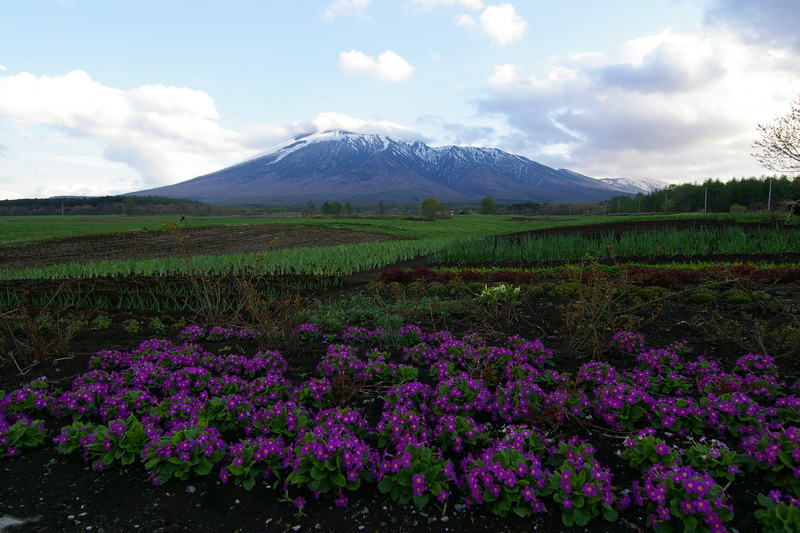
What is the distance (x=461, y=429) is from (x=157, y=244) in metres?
27.9

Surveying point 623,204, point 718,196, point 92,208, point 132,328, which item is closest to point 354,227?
point 132,328

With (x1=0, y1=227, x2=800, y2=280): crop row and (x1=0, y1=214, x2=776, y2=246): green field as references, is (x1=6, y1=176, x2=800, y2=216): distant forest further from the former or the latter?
(x1=0, y1=227, x2=800, y2=280): crop row

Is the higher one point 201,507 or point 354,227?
point 354,227

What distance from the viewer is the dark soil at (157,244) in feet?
65.6

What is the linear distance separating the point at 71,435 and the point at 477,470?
8.98ft

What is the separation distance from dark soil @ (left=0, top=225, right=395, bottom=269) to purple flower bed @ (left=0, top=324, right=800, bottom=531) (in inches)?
484

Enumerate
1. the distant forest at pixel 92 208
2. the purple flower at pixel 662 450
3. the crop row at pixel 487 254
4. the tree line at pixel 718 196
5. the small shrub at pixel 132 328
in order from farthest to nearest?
1. the distant forest at pixel 92 208
2. the tree line at pixel 718 196
3. the crop row at pixel 487 254
4. the small shrub at pixel 132 328
5. the purple flower at pixel 662 450

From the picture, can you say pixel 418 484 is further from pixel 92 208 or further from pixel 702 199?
pixel 92 208

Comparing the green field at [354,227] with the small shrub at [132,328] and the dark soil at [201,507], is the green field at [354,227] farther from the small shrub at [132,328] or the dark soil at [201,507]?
the dark soil at [201,507]

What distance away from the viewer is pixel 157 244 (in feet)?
86.5

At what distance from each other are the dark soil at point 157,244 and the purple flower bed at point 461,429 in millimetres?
12305

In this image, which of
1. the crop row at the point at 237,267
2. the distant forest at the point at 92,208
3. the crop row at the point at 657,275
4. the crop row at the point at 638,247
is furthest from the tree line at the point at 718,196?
the distant forest at the point at 92,208

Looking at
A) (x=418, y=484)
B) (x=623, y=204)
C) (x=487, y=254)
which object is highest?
(x=623, y=204)

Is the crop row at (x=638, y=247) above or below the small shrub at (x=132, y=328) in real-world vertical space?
above
